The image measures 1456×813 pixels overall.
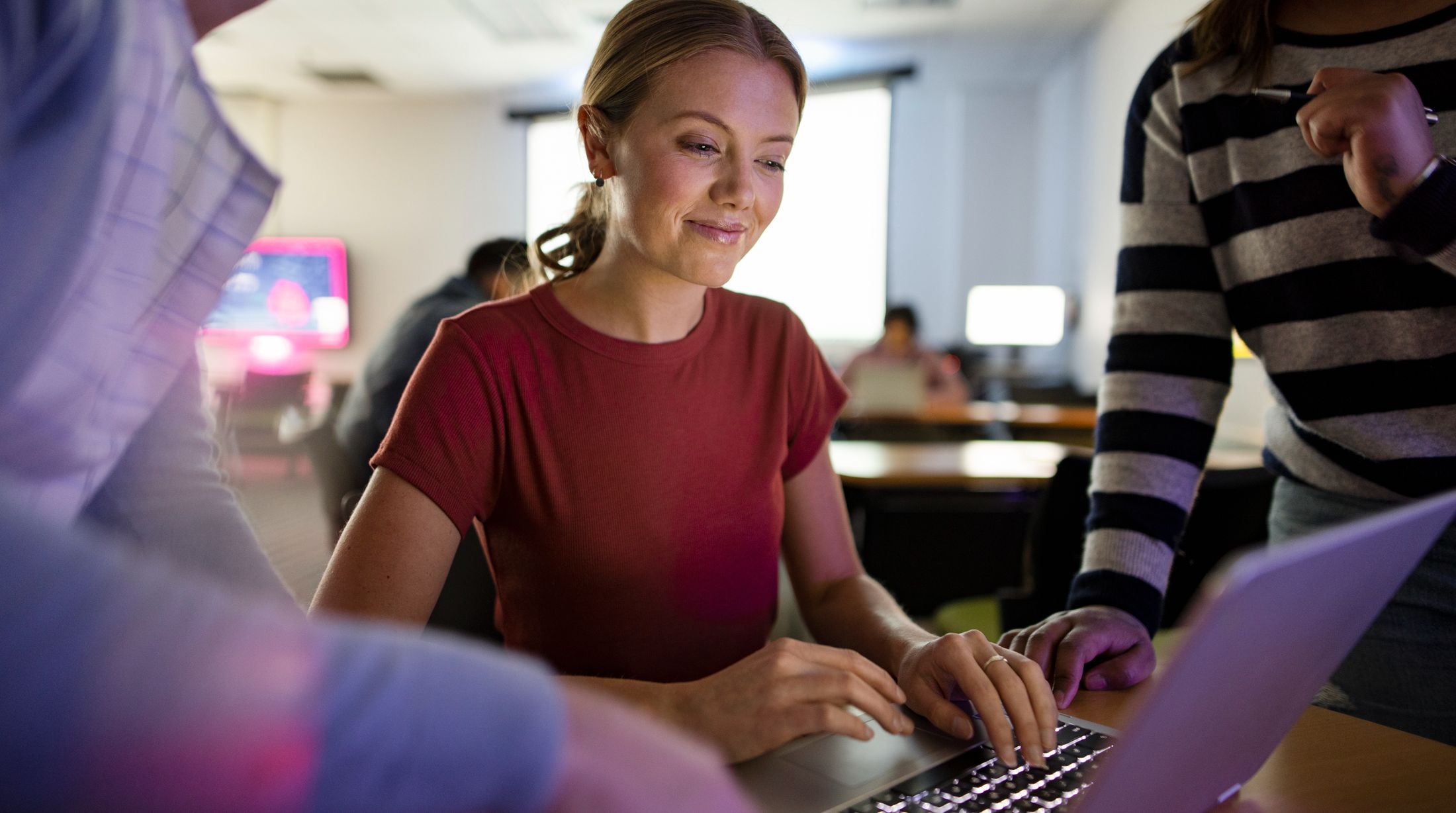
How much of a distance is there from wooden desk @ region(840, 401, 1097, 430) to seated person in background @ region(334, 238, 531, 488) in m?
1.94

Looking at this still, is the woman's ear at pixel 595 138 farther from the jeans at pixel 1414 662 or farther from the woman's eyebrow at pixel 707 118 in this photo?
the jeans at pixel 1414 662

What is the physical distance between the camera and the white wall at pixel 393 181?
26.7 ft

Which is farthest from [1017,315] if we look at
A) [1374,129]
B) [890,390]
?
[1374,129]

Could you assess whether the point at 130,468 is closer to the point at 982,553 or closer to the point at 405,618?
the point at 405,618

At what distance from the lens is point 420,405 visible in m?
1.00

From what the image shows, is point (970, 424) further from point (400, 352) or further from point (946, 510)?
point (400, 352)

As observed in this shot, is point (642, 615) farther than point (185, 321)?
Yes

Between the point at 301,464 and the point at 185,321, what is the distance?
24.1ft

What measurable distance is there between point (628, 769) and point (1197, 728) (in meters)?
0.31

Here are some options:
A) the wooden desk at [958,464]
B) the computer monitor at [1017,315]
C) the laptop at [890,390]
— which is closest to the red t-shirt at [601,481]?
the wooden desk at [958,464]

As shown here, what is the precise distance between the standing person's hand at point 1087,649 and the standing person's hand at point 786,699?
0.71ft

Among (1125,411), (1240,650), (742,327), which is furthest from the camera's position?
(742,327)

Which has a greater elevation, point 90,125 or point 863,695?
point 90,125

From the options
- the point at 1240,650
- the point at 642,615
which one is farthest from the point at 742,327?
the point at 1240,650
